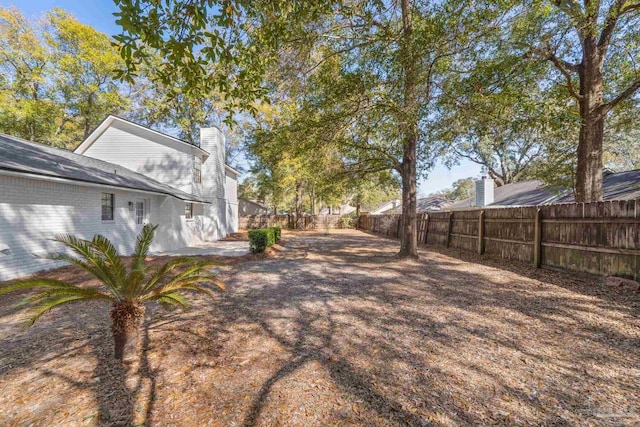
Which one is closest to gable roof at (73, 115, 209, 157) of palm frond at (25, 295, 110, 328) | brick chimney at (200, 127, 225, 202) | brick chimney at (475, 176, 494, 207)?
brick chimney at (200, 127, 225, 202)

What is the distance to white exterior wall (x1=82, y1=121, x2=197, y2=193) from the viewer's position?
43.8 feet

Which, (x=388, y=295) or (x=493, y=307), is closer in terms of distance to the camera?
(x=493, y=307)

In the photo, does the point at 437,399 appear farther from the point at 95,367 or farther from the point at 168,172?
the point at 168,172

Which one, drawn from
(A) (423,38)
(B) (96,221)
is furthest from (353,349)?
(B) (96,221)

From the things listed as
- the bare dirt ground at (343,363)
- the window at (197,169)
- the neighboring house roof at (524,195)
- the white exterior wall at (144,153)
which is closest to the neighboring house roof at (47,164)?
the white exterior wall at (144,153)

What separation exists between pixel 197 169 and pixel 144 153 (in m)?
2.51

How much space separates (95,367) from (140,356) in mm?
388

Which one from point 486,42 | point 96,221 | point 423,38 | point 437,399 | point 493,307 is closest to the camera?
point 437,399

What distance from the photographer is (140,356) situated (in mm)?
2992

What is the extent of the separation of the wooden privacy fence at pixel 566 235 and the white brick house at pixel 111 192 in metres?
12.0

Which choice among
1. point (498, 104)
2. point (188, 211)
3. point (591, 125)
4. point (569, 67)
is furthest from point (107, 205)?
point (569, 67)

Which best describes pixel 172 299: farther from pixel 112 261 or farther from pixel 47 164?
pixel 47 164

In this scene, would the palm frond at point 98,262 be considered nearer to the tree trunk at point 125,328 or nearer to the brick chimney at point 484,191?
the tree trunk at point 125,328

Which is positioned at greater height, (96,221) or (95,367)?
(96,221)
